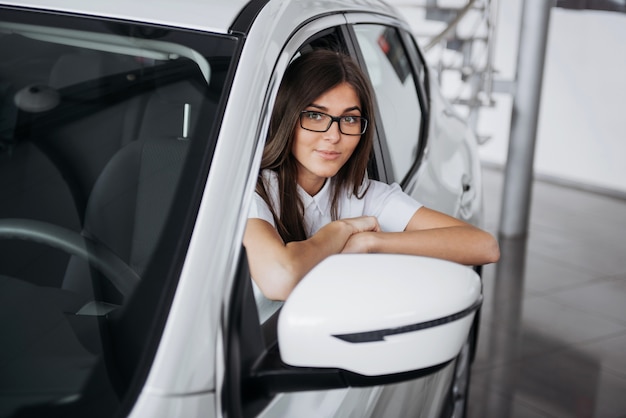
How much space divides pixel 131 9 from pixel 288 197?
1.86 ft

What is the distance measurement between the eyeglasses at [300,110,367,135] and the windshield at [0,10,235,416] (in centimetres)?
42

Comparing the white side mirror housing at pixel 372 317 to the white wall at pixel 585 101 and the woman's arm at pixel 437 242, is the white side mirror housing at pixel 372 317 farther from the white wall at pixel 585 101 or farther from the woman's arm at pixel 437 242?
the white wall at pixel 585 101

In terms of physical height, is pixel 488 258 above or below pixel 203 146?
below

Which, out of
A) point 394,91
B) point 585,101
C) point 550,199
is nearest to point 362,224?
point 394,91

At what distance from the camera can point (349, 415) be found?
123 centimetres

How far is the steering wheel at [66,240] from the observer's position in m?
1.21

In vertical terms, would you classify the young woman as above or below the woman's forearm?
above

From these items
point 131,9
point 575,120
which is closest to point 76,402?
point 131,9

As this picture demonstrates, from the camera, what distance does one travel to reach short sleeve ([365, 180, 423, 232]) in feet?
6.06

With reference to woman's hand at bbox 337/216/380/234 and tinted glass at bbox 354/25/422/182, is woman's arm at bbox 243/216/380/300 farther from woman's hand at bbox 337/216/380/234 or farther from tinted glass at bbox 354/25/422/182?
tinted glass at bbox 354/25/422/182

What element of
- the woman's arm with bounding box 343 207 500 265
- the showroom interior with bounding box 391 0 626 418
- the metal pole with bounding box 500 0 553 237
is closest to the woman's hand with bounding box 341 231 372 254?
the woman's arm with bounding box 343 207 500 265

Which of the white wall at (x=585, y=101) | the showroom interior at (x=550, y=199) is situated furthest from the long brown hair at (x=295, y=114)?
the white wall at (x=585, y=101)

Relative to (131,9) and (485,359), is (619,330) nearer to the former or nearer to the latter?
(485,359)

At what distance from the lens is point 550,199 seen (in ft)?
22.3
